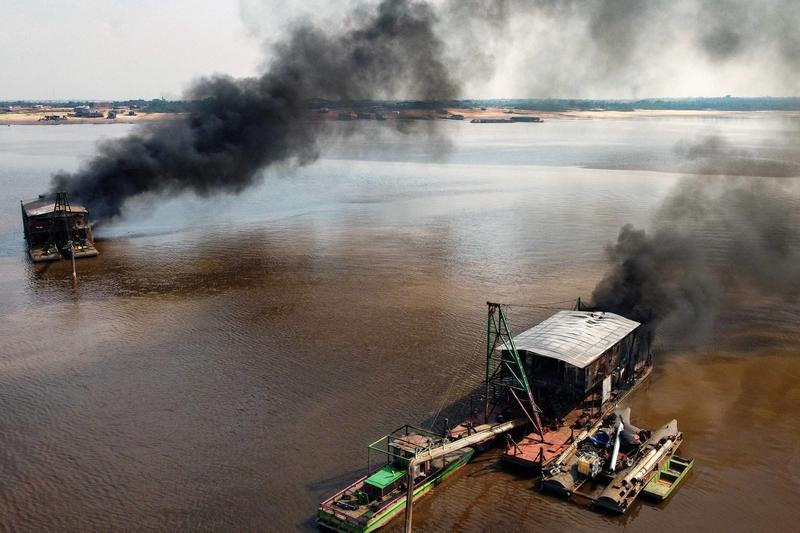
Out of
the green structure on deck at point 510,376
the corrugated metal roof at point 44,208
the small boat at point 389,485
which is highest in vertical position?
the corrugated metal roof at point 44,208

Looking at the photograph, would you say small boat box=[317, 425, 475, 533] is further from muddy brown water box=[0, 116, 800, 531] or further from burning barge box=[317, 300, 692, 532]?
muddy brown water box=[0, 116, 800, 531]

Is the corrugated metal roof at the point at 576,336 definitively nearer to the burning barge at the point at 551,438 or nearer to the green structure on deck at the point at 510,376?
the burning barge at the point at 551,438

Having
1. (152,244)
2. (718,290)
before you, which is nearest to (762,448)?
(718,290)

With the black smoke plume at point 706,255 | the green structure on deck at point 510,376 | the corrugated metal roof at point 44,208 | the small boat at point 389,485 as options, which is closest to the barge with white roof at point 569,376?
the green structure on deck at point 510,376

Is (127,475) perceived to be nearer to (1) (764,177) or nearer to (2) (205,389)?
(2) (205,389)

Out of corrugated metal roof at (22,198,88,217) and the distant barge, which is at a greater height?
corrugated metal roof at (22,198,88,217)

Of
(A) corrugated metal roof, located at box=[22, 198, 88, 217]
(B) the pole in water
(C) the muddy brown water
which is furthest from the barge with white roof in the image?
(A) corrugated metal roof, located at box=[22, 198, 88, 217]
